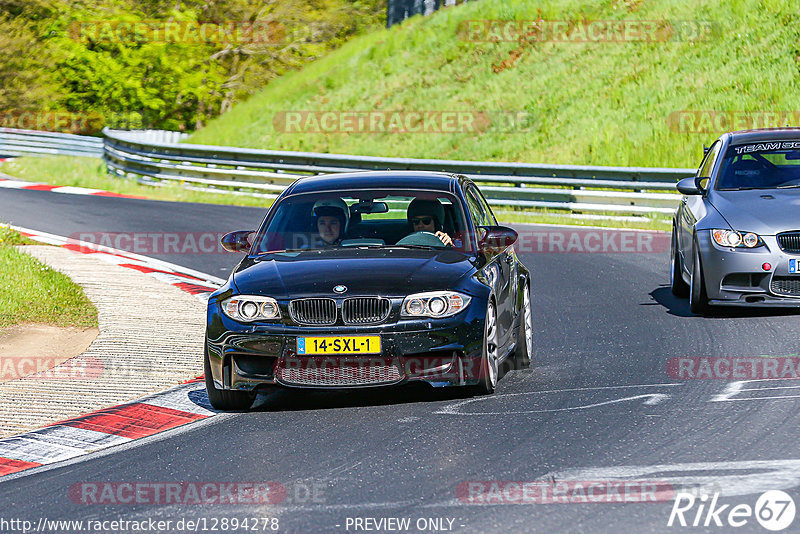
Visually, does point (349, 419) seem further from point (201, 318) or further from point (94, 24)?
point (94, 24)

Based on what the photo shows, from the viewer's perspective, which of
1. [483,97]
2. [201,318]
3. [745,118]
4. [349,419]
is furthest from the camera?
[483,97]

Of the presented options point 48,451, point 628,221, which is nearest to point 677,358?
point 48,451

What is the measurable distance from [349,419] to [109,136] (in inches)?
1014

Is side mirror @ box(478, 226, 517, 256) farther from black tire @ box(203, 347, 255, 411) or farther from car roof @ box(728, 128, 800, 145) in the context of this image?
car roof @ box(728, 128, 800, 145)

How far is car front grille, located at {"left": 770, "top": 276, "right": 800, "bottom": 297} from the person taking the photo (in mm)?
10398

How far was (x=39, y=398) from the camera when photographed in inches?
322

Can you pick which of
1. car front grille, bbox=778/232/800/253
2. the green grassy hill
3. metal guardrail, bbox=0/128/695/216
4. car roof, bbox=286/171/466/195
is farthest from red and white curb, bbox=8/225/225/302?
the green grassy hill

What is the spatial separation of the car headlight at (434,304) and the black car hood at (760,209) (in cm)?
399

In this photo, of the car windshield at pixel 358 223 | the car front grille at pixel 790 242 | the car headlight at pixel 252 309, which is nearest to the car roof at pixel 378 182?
the car windshield at pixel 358 223

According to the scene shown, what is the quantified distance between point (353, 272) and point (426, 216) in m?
1.19

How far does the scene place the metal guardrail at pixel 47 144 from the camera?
129 feet

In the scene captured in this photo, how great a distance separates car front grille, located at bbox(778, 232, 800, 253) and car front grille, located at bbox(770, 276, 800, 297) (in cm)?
24

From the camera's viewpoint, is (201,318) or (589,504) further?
(201,318)

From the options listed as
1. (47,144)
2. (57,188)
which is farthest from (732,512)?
(47,144)
